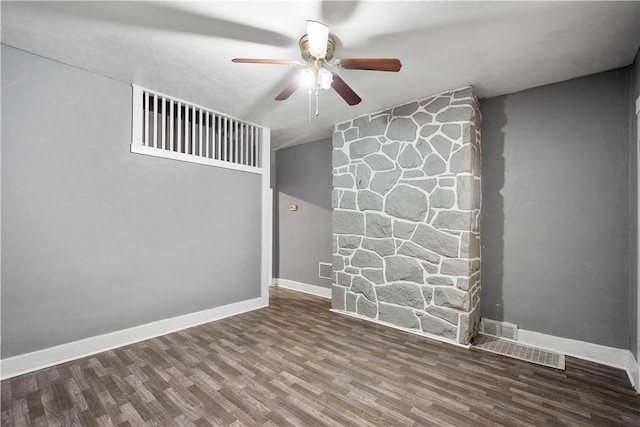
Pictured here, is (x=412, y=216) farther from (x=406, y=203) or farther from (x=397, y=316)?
(x=397, y=316)

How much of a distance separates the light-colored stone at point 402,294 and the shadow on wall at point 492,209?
27.9 inches

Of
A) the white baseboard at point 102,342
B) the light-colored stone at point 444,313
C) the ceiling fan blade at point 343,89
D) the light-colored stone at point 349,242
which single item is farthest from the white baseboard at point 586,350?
the white baseboard at point 102,342

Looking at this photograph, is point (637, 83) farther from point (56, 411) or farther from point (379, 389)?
point (56, 411)

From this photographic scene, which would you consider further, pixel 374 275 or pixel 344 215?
pixel 344 215

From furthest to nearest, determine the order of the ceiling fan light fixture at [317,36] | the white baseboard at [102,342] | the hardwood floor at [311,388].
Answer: the white baseboard at [102,342] → the hardwood floor at [311,388] → the ceiling fan light fixture at [317,36]

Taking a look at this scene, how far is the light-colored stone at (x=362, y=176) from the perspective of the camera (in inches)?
145

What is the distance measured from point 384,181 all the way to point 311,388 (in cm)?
233

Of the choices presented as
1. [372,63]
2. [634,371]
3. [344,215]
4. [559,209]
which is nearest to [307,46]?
[372,63]

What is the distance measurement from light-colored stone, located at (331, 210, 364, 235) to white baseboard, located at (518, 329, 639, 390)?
2012mm

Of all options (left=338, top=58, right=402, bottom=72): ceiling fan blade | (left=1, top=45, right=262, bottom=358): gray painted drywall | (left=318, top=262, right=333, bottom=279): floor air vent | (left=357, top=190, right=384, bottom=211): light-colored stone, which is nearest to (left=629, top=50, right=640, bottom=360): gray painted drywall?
(left=338, top=58, right=402, bottom=72): ceiling fan blade

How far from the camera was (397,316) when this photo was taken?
3344mm

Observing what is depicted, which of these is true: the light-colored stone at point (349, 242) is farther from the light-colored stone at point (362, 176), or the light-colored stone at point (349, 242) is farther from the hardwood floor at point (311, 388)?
the hardwood floor at point (311, 388)

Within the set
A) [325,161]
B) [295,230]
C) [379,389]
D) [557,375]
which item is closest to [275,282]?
[295,230]

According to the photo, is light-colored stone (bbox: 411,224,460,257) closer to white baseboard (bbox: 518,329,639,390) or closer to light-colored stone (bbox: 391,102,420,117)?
white baseboard (bbox: 518,329,639,390)
